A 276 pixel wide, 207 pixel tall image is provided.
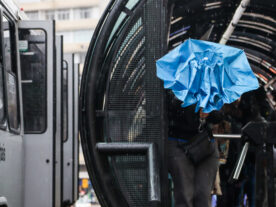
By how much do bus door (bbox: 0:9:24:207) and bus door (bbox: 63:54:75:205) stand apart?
3.20 metres

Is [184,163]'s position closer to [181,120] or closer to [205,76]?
[181,120]

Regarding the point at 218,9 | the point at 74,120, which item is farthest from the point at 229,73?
the point at 74,120

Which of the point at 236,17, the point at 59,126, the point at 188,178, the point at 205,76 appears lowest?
the point at 188,178

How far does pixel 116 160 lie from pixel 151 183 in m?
0.50

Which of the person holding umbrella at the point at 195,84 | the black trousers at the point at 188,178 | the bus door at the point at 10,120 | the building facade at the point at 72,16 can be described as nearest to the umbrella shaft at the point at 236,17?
the person holding umbrella at the point at 195,84

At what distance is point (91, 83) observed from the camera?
434 cm

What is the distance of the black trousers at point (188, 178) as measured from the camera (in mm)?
4828

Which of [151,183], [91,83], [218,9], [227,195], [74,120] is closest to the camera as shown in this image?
[151,183]

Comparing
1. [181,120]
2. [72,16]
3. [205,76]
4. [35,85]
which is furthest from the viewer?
[72,16]

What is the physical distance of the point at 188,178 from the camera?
16.0 feet

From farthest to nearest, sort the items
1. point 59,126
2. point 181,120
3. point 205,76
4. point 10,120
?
point 59,126 → point 10,120 → point 181,120 → point 205,76

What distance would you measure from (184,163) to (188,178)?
173 millimetres

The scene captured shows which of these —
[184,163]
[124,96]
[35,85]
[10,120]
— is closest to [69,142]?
[35,85]

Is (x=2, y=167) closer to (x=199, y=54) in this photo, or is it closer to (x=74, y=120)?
(x=199, y=54)
